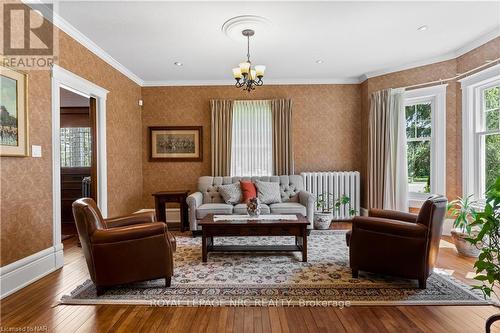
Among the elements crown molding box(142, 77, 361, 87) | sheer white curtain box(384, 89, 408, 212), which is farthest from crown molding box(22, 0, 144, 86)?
sheer white curtain box(384, 89, 408, 212)

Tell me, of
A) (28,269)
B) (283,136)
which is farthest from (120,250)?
(283,136)

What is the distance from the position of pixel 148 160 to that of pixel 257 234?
133 inches

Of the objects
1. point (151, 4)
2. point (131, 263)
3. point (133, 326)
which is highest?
point (151, 4)

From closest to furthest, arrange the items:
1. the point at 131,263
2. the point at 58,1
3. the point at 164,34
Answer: the point at 131,263
the point at 58,1
the point at 164,34

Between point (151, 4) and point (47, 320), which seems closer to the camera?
point (47, 320)

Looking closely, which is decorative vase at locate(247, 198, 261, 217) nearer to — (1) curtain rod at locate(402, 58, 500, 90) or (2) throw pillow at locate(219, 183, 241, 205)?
(2) throw pillow at locate(219, 183, 241, 205)

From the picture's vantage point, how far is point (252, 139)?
5754 mm

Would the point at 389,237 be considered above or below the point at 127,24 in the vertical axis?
below

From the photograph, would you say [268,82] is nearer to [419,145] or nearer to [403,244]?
[419,145]

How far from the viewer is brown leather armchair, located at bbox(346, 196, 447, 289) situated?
260 centimetres

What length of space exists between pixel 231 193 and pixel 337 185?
82.8 inches

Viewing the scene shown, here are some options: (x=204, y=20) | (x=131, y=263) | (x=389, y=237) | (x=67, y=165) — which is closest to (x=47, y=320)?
(x=131, y=263)

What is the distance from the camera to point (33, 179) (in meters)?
2.93

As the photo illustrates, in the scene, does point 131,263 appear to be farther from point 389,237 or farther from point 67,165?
point 67,165
